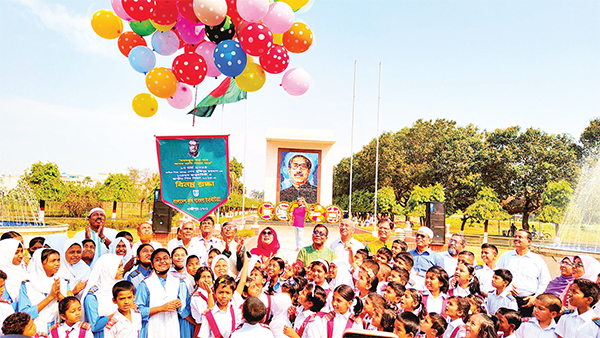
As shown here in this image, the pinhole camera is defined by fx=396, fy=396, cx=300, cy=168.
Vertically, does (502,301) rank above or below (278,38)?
below

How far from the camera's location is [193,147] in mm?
5926

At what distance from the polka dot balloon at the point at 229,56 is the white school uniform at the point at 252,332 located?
11.6ft

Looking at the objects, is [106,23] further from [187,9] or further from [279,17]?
[279,17]

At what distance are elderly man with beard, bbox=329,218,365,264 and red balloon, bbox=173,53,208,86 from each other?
119 inches

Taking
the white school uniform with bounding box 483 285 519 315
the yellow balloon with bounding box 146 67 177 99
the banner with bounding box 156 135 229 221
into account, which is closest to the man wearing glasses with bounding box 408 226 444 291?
the white school uniform with bounding box 483 285 519 315

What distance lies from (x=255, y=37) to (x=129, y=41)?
7.42 ft

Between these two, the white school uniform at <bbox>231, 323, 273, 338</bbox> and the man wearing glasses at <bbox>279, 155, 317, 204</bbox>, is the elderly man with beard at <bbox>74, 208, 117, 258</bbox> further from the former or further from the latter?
the man wearing glasses at <bbox>279, 155, 317, 204</bbox>

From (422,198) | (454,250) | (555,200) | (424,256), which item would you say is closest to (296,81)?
(424,256)

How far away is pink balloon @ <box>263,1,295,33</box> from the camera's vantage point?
17.5 ft

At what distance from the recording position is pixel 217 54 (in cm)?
545

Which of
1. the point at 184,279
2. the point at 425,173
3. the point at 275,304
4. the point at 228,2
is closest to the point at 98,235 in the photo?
the point at 184,279

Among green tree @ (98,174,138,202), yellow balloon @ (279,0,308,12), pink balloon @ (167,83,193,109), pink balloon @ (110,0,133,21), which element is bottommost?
green tree @ (98,174,138,202)

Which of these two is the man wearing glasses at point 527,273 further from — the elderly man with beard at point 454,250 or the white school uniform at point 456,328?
the white school uniform at point 456,328

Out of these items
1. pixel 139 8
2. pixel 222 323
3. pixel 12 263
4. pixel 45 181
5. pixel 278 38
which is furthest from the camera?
pixel 45 181
